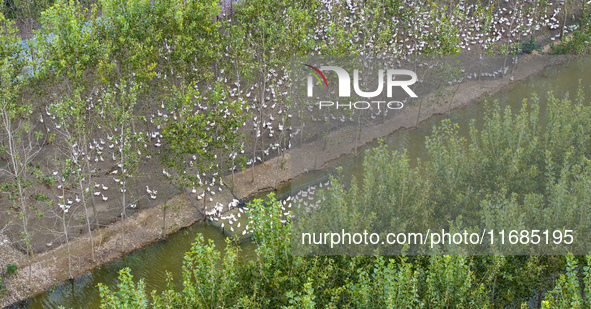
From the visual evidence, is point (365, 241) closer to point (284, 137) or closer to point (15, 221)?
point (284, 137)

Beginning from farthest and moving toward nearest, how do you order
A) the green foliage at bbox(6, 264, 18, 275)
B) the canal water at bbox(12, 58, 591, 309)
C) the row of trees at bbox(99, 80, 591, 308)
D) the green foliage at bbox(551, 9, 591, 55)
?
1. the green foliage at bbox(551, 9, 591, 55)
2. the canal water at bbox(12, 58, 591, 309)
3. the green foliage at bbox(6, 264, 18, 275)
4. the row of trees at bbox(99, 80, 591, 308)

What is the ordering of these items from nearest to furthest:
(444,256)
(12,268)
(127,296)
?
(127,296) → (444,256) → (12,268)

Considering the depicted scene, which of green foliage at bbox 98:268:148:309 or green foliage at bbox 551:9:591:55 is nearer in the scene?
green foliage at bbox 98:268:148:309

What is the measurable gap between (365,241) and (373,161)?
378cm

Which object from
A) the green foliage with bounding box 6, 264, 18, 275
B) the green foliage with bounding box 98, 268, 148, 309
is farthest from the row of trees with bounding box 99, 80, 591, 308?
the green foliage with bounding box 6, 264, 18, 275

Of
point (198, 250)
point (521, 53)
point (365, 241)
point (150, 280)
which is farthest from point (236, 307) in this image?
point (521, 53)

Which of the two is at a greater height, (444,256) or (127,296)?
(444,256)

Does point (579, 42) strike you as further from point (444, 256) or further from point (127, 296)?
point (127, 296)

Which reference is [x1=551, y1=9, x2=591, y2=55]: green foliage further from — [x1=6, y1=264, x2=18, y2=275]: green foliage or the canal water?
[x1=6, y1=264, x2=18, y2=275]: green foliage

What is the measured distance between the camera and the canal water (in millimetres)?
32031

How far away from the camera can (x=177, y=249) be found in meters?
35.4

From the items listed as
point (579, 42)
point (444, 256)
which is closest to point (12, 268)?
point (444, 256)

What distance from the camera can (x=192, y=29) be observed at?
125 ft

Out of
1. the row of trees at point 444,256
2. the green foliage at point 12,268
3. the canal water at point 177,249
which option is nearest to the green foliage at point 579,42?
the canal water at point 177,249
